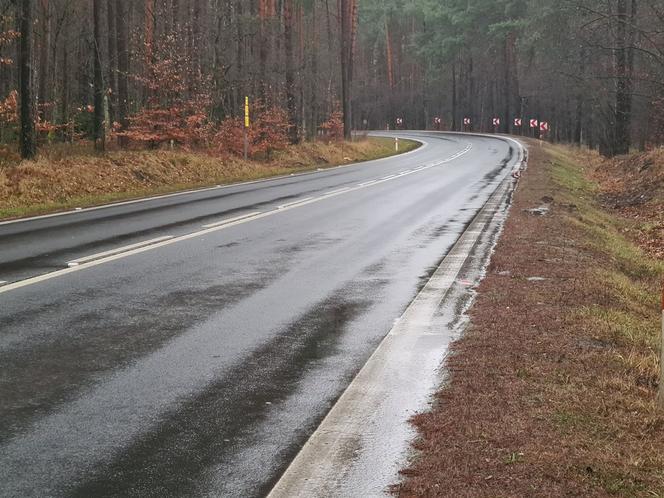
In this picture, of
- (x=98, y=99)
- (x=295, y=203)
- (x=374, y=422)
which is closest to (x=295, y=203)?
(x=295, y=203)

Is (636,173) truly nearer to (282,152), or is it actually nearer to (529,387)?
(282,152)

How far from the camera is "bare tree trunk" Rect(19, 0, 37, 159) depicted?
21.7 metres

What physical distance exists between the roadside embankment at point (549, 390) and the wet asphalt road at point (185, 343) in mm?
839

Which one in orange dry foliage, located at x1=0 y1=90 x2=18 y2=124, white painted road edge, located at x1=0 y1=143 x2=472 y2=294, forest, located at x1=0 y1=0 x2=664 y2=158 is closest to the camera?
white painted road edge, located at x1=0 y1=143 x2=472 y2=294

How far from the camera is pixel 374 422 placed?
4.89 metres

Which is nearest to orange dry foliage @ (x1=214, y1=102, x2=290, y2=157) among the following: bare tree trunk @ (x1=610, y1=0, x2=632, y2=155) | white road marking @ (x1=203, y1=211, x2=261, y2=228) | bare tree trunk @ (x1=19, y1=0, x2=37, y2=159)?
bare tree trunk @ (x1=19, y1=0, x2=37, y2=159)

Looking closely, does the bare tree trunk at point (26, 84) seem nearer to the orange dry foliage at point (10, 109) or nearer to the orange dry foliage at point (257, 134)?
the orange dry foliage at point (10, 109)

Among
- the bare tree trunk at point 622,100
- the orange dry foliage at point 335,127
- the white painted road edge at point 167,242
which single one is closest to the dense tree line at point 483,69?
the bare tree trunk at point 622,100

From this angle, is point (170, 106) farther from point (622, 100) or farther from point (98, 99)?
point (622, 100)

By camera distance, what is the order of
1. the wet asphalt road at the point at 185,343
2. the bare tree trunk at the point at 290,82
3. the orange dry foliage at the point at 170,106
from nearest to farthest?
the wet asphalt road at the point at 185,343 → the orange dry foliage at the point at 170,106 → the bare tree trunk at the point at 290,82

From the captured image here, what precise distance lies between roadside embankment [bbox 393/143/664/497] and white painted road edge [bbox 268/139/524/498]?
0.54ft

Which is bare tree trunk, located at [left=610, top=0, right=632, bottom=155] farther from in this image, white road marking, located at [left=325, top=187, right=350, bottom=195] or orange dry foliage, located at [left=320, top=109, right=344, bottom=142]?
white road marking, located at [left=325, top=187, right=350, bottom=195]

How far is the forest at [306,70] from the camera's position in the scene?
29.7m

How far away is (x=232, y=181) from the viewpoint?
26.9m
